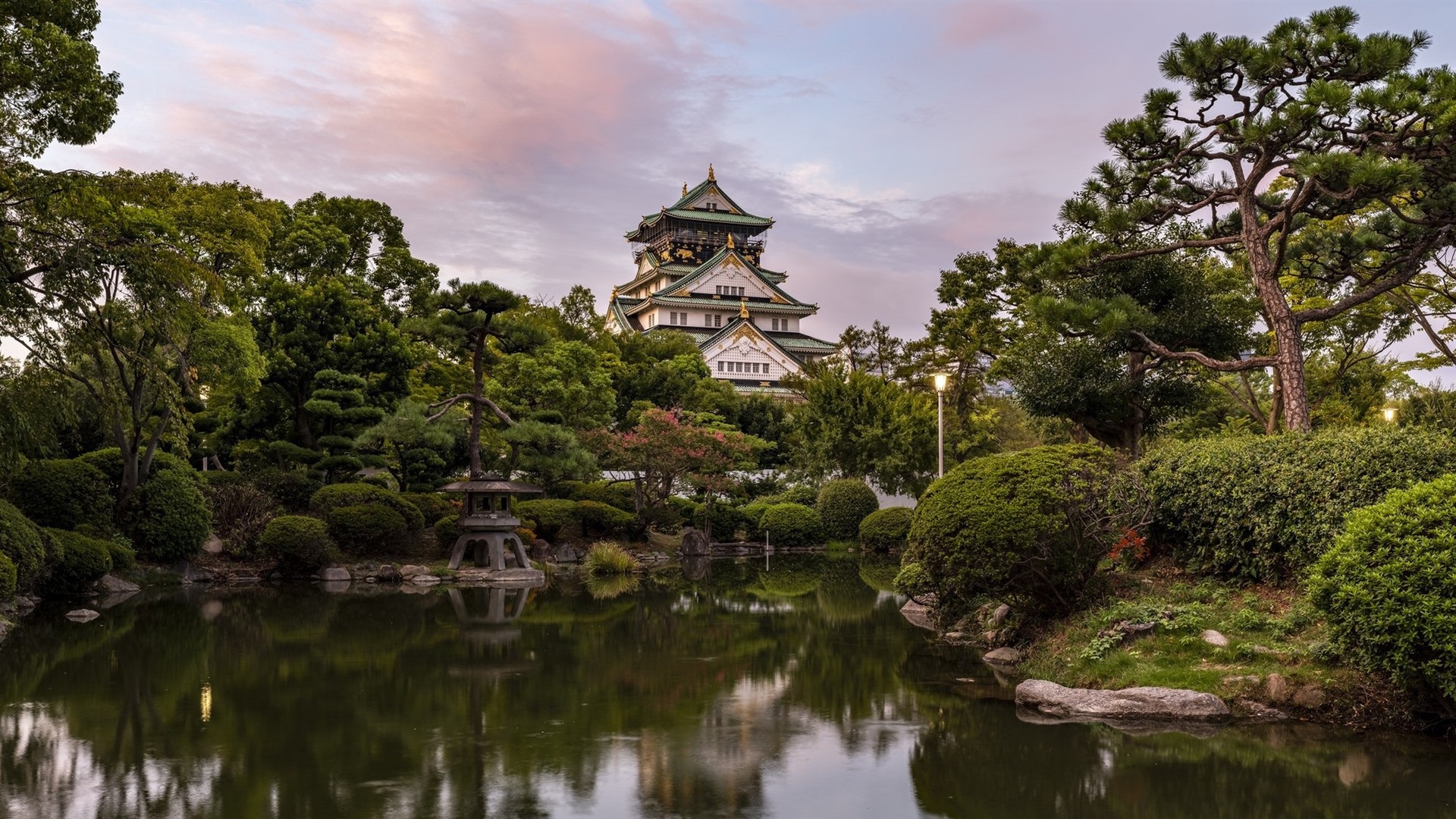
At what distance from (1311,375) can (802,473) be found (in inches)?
558

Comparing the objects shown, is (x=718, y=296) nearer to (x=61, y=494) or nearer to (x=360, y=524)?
(x=360, y=524)

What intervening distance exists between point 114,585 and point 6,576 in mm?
4504

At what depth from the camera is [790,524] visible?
28734 mm

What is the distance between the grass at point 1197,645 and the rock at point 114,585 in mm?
14873

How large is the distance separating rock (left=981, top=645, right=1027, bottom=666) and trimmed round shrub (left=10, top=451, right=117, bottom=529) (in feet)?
49.9

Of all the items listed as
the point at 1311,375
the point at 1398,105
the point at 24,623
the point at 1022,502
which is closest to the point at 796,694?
the point at 1022,502

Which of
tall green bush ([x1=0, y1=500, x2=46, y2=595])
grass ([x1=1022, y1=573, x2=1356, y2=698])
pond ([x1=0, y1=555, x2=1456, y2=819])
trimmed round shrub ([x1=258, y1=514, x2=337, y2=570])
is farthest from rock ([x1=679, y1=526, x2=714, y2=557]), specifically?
grass ([x1=1022, y1=573, x2=1356, y2=698])

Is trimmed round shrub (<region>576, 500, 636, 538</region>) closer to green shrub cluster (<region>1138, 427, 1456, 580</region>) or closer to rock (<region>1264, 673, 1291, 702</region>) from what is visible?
green shrub cluster (<region>1138, 427, 1456, 580</region>)

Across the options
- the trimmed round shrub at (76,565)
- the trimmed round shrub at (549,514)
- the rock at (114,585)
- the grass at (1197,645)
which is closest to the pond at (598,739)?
the grass at (1197,645)

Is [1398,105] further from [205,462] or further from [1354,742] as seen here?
[205,462]

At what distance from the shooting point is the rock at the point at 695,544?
87.1ft

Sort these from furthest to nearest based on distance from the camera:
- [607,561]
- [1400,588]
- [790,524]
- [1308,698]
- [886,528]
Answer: [790,524], [886,528], [607,561], [1308,698], [1400,588]

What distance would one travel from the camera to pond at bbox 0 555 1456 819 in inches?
235

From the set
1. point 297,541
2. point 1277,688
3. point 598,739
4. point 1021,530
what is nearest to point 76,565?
point 297,541
